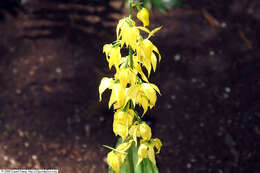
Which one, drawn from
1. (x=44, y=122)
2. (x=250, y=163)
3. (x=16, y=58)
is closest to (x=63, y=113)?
(x=44, y=122)

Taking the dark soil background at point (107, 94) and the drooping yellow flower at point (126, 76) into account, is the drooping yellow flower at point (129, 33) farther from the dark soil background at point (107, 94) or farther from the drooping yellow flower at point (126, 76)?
the dark soil background at point (107, 94)

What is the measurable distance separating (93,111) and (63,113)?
10.6 inches

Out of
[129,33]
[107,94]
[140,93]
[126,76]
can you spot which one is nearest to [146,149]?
[140,93]

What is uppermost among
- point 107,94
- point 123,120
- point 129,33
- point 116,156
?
point 107,94

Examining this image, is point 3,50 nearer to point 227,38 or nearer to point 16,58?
point 16,58

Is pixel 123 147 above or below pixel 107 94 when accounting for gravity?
below

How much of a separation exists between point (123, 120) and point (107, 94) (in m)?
1.69

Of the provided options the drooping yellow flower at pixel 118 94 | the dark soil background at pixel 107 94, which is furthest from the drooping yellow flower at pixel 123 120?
the dark soil background at pixel 107 94

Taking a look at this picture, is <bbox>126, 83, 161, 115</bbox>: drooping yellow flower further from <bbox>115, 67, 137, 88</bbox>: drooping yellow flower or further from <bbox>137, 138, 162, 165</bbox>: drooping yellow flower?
<bbox>137, 138, 162, 165</bbox>: drooping yellow flower

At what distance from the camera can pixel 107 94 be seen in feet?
11.5

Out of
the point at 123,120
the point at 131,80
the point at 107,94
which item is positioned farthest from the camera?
the point at 107,94

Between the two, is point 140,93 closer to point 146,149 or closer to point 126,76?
point 126,76

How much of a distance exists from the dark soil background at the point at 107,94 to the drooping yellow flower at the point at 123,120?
1.23 meters

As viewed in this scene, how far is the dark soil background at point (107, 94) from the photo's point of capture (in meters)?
3.11
